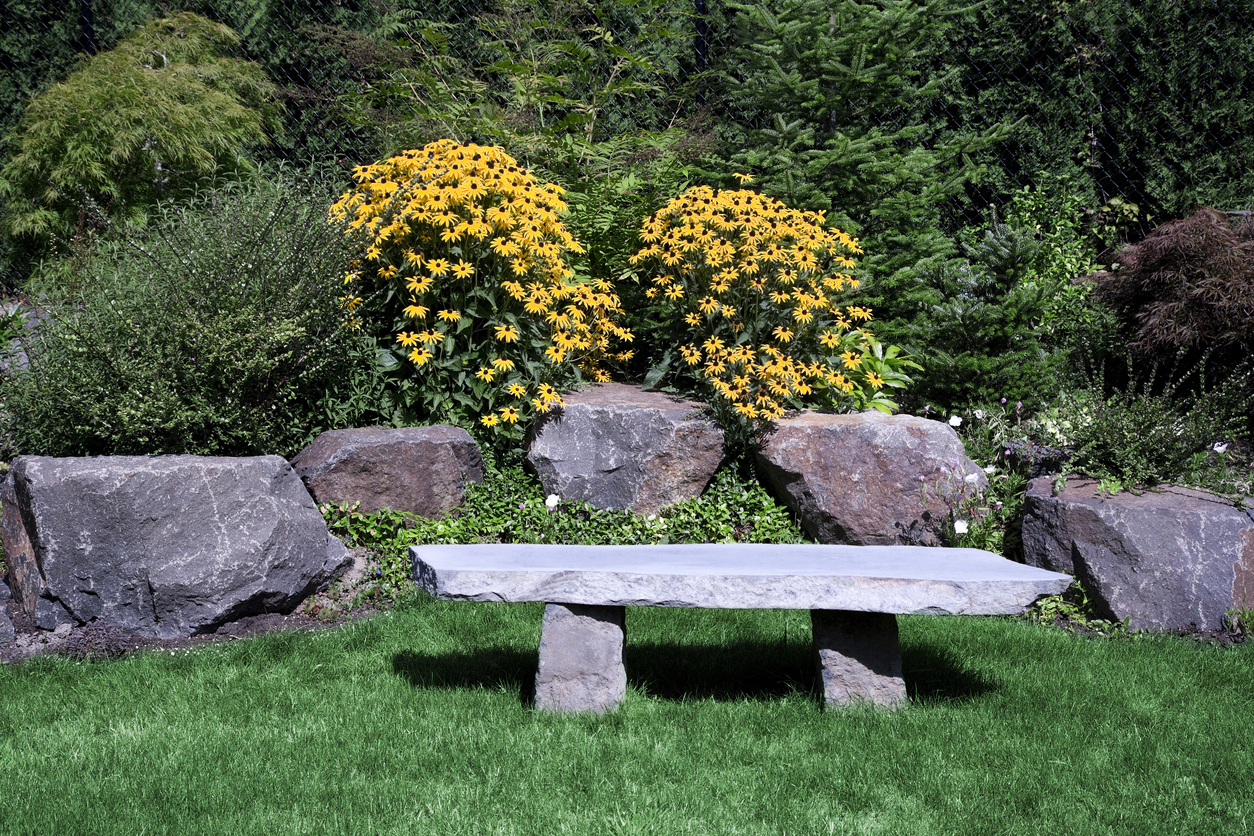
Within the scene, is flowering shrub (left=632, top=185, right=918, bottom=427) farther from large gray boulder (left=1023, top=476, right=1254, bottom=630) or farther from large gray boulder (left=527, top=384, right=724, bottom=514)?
large gray boulder (left=1023, top=476, right=1254, bottom=630)

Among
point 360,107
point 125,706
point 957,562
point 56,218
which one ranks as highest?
point 360,107

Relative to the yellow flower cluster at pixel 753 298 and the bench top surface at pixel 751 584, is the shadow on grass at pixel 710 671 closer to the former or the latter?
the bench top surface at pixel 751 584

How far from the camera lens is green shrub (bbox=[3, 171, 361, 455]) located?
432cm

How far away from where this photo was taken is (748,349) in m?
5.00

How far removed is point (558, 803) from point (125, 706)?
1.59 metres

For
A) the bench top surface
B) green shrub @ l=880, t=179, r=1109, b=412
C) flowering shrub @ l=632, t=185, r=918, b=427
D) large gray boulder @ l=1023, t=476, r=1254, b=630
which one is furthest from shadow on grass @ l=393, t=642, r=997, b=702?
green shrub @ l=880, t=179, r=1109, b=412

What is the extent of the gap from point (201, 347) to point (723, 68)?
4373 mm

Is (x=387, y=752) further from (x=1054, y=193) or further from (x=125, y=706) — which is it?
(x=1054, y=193)

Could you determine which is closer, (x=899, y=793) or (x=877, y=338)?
(x=899, y=793)

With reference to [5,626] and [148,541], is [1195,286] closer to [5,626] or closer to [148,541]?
[148,541]

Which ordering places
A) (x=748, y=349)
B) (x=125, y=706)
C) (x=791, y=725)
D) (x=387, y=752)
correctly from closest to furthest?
(x=387, y=752), (x=791, y=725), (x=125, y=706), (x=748, y=349)

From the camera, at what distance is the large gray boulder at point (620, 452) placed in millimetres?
4918

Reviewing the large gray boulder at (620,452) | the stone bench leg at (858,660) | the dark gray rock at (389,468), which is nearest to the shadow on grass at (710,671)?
the stone bench leg at (858,660)

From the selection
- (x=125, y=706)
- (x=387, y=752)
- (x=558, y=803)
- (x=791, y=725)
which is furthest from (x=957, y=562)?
(x=125, y=706)
